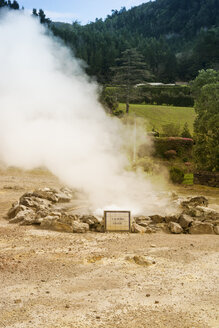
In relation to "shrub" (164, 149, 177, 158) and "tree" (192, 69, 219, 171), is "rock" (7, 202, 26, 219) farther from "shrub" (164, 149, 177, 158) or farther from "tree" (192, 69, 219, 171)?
"shrub" (164, 149, 177, 158)

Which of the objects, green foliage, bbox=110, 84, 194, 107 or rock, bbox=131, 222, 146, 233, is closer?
rock, bbox=131, 222, 146, 233

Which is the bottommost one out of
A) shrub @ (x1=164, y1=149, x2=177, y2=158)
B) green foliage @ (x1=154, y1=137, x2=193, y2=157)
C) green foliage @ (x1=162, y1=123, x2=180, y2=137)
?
shrub @ (x1=164, y1=149, x2=177, y2=158)

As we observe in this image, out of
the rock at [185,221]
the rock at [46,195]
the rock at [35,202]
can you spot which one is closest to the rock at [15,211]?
the rock at [35,202]

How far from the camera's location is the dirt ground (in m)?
7.90

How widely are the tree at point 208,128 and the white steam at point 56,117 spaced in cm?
836

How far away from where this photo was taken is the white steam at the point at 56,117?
19672 mm

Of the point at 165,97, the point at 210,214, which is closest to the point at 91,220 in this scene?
the point at 210,214

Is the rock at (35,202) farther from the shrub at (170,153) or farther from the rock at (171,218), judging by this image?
the shrub at (170,153)

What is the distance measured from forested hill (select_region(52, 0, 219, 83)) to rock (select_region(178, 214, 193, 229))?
57.8 meters

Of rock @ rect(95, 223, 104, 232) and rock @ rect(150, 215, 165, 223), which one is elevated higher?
rock @ rect(150, 215, 165, 223)

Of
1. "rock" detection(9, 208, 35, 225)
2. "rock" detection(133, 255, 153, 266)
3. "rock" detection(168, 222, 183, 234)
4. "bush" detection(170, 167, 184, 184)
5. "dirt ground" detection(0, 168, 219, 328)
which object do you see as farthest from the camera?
A: "bush" detection(170, 167, 184, 184)

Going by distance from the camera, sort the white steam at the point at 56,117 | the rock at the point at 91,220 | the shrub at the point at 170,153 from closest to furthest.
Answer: the rock at the point at 91,220 → the white steam at the point at 56,117 → the shrub at the point at 170,153

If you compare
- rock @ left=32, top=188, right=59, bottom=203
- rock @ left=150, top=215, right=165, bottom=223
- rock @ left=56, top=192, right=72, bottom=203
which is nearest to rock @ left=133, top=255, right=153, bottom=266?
rock @ left=150, top=215, right=165, bottom=223

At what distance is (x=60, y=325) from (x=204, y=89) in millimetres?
26601
